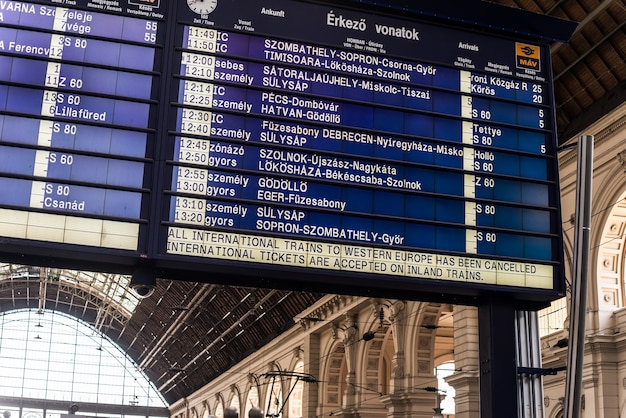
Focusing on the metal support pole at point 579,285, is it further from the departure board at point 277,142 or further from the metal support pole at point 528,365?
the metal support pole at point 528,365

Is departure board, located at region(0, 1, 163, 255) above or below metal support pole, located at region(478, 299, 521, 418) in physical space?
above

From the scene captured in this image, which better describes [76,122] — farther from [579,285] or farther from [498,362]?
[498,362]

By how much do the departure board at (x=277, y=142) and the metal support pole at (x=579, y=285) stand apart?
6.25 feet

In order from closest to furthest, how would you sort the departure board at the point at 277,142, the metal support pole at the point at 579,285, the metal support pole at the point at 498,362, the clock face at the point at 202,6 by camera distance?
the metal support pole at the point at 579,285 < the departure board at the point at 277,142 < the clock face at the point at 202,6 < the metal support pole at the point at 498,362

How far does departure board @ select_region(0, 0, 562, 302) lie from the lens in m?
11.0

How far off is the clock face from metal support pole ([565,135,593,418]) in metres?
4.94

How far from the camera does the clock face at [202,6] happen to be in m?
12.1

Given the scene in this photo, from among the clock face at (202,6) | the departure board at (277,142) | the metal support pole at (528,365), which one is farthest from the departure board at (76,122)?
the metal support pole at (528,365)

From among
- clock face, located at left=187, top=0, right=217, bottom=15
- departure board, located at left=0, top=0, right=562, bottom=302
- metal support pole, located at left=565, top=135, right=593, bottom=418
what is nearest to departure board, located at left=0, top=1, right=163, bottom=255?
departure board, located at left=0, top=0, right=562, bottom=302

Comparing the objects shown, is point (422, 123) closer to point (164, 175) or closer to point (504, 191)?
point (504, 191)

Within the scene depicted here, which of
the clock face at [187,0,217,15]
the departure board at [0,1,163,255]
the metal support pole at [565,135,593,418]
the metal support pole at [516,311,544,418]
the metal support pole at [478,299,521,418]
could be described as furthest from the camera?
the metal support pole at [516,311,544,418]

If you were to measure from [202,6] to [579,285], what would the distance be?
5870mm

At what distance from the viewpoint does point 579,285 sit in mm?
10000

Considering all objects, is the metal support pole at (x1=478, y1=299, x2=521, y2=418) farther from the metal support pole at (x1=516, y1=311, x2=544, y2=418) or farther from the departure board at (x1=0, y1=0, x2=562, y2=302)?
the departure board at (x1=0, y1=0, x2=562, y2=302)
